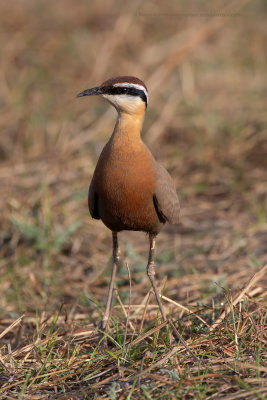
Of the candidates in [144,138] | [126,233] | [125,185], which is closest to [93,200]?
[125,185]

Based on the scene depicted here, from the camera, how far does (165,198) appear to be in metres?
3.99

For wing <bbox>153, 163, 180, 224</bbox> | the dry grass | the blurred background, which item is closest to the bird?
wing <bbox>153, 163, 180, 224</bbox>

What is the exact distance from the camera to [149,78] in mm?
8852

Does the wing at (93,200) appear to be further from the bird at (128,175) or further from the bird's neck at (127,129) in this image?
the bird's neck at (127,129)

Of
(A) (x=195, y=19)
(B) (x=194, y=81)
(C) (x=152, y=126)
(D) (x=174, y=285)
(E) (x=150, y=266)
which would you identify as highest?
(A) (x=195, y=19)

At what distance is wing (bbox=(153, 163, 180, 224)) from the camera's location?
155 inches

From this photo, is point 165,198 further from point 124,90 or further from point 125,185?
point 124,90

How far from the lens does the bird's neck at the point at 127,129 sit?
12.7 ft

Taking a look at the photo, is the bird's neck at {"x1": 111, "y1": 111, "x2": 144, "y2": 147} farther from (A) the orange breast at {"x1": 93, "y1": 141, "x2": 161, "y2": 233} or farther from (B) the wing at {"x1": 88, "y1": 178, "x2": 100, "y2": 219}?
(B) the wing at {"x1": 88, "y1": 178, "x2": 100, "y2": 219}

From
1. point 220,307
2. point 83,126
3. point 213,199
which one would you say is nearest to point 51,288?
point 220,307

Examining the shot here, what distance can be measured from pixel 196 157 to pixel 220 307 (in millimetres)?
3802

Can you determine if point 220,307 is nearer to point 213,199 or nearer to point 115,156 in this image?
point 115,156

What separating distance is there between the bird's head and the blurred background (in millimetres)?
1702

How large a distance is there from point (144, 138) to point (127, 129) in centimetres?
426
